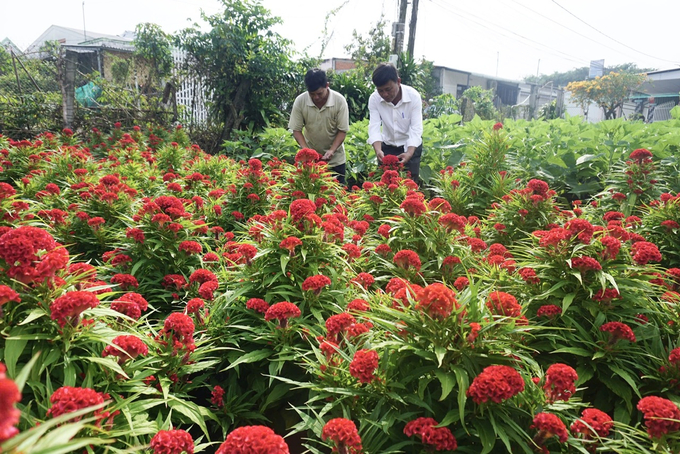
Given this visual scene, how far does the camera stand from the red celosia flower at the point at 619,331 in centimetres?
181

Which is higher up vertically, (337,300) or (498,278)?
(498,278)

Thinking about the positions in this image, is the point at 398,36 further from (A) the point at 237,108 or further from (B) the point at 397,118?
(B) the point at 397,118

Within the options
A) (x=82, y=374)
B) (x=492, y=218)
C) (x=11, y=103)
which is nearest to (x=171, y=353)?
(x=82, y=374)

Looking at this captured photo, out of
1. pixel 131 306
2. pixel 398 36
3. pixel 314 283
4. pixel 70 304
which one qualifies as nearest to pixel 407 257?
pixel 314 283

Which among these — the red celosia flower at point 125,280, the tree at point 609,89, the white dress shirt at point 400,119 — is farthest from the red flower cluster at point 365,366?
the tree at point 609,89

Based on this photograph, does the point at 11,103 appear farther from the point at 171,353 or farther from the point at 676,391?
the point at 676,391

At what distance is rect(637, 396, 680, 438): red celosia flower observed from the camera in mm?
1339

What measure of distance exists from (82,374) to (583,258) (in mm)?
2228

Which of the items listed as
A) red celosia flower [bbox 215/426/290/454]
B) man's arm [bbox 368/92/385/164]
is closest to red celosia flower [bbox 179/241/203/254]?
red celosia flower [bbox 215/426/290/454]

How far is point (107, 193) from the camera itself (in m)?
3.30

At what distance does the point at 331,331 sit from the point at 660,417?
117 centimetres

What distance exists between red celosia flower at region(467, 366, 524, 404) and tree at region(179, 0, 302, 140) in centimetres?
832

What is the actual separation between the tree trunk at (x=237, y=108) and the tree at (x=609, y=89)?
3282 cm

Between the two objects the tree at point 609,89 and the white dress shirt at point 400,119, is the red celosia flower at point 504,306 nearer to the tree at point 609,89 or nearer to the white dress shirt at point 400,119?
the white dress shirt at point 400,119
